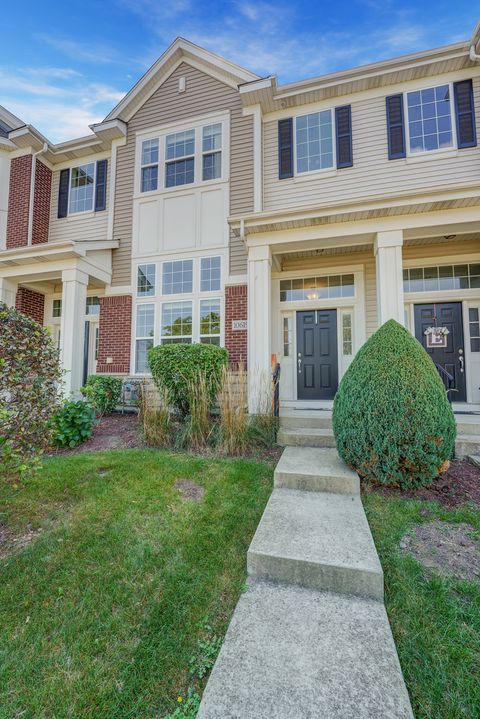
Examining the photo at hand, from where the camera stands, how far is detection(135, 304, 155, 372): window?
25.1 ft

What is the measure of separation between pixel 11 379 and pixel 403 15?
10492mm

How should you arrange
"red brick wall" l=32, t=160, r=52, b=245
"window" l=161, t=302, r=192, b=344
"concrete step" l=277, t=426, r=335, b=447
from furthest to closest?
"red brick wall" l=32, t=160, r=52, b=245 < "window" l=161, t=302, r=192, b=344 < "concrete step" l=277, t=426, r=335, b=447

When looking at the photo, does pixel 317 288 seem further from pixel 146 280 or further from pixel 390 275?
pixel 146 280

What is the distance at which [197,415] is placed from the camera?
464cm

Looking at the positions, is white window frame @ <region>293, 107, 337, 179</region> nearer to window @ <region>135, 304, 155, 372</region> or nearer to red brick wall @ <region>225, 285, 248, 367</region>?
red brick wall @ <region>225, 285, 248, 367</region>

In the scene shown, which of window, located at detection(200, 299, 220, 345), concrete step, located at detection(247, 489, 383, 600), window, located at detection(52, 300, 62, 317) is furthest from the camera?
window, located at detection(52, 300, 62, 317)

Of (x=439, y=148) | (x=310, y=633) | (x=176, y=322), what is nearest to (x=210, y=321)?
(x=176, y=322)

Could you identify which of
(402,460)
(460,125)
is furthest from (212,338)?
(460,125)

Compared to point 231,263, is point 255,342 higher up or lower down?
lower down

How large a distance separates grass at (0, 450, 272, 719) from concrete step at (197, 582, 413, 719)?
201 mm

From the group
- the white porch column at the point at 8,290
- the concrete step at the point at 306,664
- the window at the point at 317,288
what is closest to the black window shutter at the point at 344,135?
the window at the point at 317,288

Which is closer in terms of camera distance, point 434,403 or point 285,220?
point 434,403

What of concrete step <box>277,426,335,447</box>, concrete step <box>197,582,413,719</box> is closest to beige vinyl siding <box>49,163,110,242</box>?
concrete step <box>277,426,335,447</box>

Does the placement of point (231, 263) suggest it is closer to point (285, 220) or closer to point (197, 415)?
point (285, 220)
